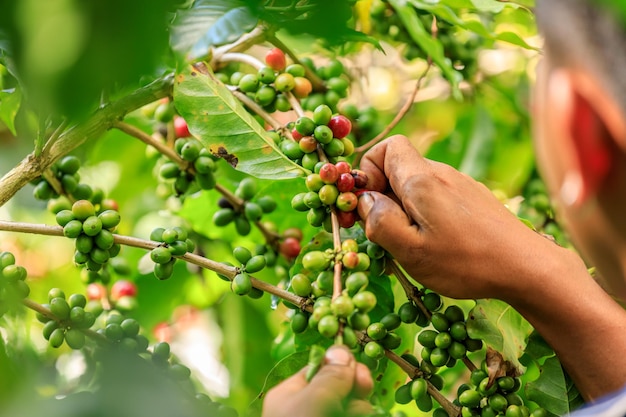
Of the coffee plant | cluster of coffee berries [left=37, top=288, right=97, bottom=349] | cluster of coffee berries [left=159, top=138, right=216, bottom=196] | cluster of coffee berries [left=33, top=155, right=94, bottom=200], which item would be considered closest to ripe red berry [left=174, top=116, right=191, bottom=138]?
the coffee plant

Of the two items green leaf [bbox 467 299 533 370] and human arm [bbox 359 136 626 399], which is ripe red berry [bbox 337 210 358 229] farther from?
green leaf [bbox 467 299 533 370]

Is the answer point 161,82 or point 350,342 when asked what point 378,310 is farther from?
point 161,82

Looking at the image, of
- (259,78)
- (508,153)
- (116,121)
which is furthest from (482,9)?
(508,153)

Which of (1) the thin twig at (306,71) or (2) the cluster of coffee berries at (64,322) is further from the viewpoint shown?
(1) the thin twig at (306,71)

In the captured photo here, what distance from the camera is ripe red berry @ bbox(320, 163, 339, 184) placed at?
100 cm

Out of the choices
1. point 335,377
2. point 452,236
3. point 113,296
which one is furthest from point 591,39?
point 113,296

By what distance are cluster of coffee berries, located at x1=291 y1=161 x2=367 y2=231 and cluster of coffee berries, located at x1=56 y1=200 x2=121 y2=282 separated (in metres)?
0.27

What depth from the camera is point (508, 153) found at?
7.00 ft

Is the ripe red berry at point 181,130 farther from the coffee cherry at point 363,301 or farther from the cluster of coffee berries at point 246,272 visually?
the coffee cherry at point 363,301

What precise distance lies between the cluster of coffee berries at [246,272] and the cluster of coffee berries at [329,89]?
0.33m

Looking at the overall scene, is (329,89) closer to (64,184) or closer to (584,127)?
(64,184)

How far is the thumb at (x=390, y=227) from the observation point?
3.11ft

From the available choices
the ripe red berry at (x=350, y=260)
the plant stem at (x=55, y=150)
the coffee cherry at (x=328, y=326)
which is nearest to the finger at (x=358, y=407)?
the coffee cherry at (x=328, y=326)

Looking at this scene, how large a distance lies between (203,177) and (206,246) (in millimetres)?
418
